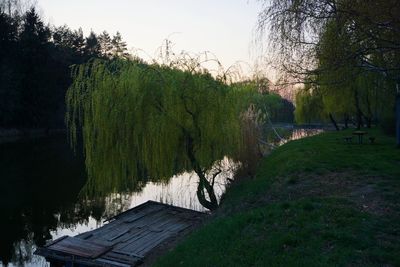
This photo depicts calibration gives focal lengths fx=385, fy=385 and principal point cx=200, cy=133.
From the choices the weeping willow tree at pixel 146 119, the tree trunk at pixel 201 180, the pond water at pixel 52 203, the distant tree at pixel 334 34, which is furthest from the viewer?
the pond water at pixel 52 203

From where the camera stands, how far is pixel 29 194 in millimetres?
14141

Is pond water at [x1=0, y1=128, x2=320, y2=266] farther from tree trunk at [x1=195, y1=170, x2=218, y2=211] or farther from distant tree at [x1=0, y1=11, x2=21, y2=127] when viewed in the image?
distant tree at [x1=0, y1=11, x2=21, y2=127]

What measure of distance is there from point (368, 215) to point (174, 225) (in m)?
4.67

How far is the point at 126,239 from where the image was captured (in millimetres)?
7926

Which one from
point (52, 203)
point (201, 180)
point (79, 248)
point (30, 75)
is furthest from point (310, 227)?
point (30, 75)

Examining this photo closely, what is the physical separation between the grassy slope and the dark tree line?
98.5ft

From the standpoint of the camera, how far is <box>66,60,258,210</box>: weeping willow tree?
9.27 meters

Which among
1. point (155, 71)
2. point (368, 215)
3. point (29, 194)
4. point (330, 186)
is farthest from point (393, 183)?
point (29, 194)

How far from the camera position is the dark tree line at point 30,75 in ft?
110

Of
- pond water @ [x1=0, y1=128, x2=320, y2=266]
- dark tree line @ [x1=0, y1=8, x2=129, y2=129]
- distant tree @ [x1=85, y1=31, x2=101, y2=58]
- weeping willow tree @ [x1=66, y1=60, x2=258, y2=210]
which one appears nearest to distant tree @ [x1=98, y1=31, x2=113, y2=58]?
distant tree @ [x1=85, y1=31, x2=101, y2=58]

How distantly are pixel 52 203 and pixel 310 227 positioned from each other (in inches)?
405

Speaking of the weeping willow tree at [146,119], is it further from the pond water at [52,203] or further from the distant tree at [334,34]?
the distant tree at [334,34]

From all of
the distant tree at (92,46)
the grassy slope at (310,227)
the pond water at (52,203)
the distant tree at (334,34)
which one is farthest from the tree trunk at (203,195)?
the distant tree at (92,46)

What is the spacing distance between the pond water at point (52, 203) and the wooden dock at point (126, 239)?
4.30 feet
